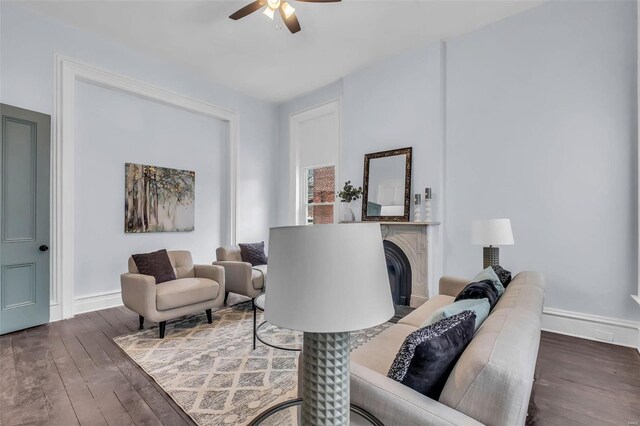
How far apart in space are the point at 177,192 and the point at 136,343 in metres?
2.38

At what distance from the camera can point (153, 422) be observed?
1757mm

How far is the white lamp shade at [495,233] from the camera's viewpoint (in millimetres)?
2772

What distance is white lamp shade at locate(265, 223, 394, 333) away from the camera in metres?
0.80

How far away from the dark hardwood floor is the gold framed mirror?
2.05 metres

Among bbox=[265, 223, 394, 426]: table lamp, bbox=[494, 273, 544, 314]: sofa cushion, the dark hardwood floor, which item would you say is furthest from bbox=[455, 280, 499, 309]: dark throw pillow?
bbox=[265, 223, 394, 426]: table lamp

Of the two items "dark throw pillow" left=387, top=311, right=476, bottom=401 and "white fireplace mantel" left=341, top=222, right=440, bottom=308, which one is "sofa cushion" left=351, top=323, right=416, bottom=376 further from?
"white fireplace mantel" left=341, top=222, right=440, bottom=308

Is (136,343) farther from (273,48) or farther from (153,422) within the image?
(273,48)

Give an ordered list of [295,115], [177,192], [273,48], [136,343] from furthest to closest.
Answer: [295,115] < [177,192] < [273,48] < [136,343]

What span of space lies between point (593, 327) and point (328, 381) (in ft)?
10.8

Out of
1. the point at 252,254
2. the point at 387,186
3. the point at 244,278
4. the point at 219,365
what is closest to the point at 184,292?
the point at 244,278

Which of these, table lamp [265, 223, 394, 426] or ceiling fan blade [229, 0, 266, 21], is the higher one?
ceiling fan blade [229, 0, 266, 21]

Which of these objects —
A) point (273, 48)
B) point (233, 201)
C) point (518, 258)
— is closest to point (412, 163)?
point (518, 258)

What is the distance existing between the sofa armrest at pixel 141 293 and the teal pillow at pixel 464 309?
2453 mm

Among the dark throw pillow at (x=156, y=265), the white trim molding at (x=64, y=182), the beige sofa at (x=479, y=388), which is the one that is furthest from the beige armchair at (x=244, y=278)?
the beige sofa at (x=479, y=388)
